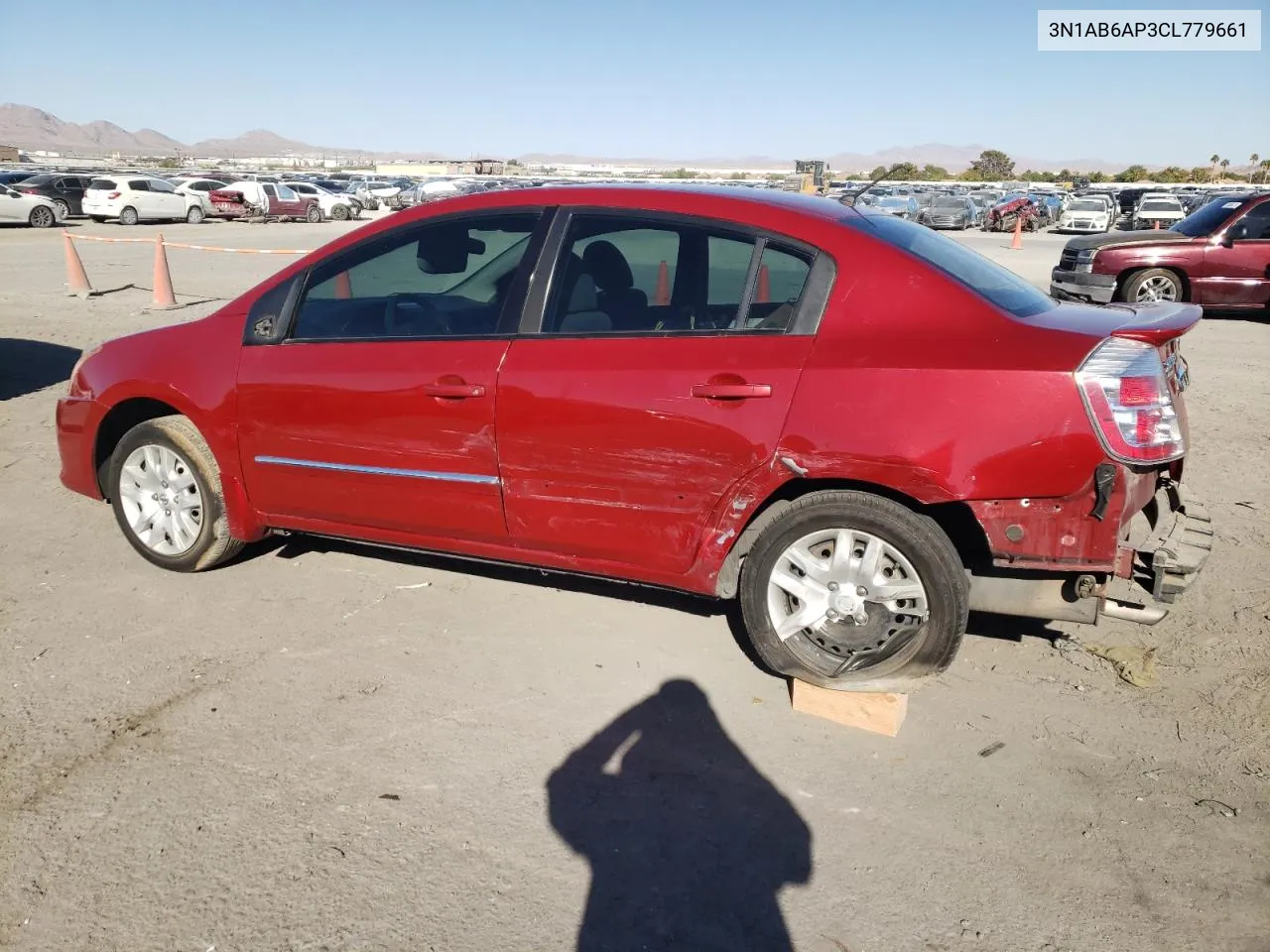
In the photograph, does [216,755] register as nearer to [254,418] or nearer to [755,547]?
[254,418]

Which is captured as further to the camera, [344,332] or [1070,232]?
[1070,232]

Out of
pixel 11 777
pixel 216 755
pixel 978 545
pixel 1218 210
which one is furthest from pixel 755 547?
pixel 1218 210

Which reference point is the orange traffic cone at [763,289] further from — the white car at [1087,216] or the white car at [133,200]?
the white car at [1087,216]

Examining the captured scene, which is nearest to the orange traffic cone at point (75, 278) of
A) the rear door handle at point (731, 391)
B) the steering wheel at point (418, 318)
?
the steering wheel at point (418, 318)

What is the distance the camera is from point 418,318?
13.5 ft

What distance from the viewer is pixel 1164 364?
3.44m

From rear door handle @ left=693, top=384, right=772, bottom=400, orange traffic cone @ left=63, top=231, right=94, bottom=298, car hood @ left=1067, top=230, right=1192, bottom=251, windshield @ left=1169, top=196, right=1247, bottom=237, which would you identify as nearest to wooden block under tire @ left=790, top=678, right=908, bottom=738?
rear door handle @ left=693, top=384, right=772, bottom=400

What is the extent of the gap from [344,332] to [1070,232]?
40438 mm

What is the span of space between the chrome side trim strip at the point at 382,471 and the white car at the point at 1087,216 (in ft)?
130

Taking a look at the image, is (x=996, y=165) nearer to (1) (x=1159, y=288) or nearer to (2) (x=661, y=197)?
(1) (x=1159, y=288)

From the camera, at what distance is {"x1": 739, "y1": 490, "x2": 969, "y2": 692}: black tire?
338 cm

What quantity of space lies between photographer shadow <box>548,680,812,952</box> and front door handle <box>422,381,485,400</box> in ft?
4.34

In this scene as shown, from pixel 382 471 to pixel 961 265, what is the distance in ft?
7.93

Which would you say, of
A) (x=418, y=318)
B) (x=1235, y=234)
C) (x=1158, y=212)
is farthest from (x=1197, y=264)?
(x=1158, y=212)
